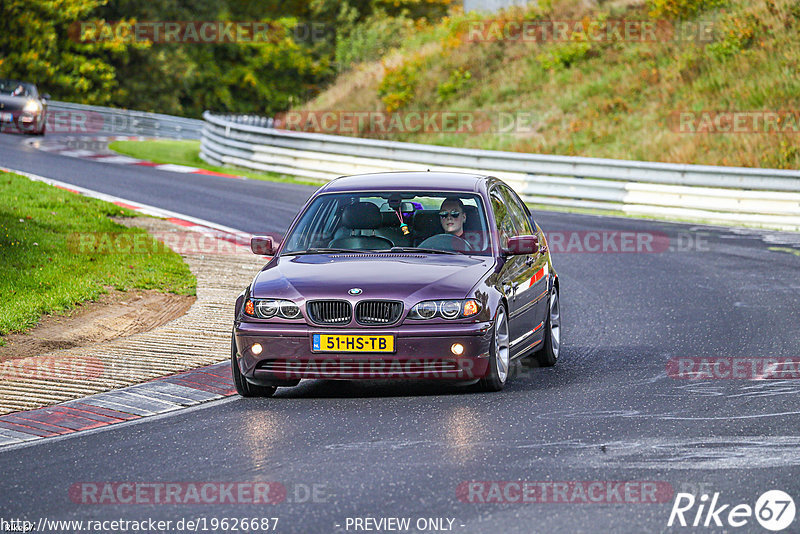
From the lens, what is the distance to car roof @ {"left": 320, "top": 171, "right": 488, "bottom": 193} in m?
9.90

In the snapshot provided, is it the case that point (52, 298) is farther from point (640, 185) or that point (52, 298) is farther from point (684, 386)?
point (640, 185)

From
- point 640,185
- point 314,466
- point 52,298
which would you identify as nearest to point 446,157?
point 640,185

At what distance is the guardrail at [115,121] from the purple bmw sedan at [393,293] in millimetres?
34282

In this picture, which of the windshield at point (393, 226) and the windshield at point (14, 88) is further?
the windshield at point (14, 88)

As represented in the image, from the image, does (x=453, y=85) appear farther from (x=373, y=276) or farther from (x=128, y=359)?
(x=373, y=276)

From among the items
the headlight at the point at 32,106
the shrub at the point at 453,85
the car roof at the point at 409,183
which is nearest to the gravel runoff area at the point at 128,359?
the car roof at the point at 409,183

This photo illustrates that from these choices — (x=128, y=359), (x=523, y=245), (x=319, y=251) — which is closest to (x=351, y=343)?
(x=319, y=251)

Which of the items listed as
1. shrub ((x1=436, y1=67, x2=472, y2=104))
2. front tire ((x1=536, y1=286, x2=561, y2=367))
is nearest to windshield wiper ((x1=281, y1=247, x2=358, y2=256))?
front tire ((x1=536, y1=286, x2=561, y2=367))

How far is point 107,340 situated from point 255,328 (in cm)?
316

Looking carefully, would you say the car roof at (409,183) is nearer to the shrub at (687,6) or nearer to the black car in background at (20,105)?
the black car in background at (20,105)

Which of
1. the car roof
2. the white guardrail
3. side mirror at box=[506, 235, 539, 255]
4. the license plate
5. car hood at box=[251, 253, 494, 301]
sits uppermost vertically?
the car roof

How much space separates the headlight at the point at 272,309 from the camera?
28.2 ft

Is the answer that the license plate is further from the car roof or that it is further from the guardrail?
→ the guardrail

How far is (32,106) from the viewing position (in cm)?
3522
